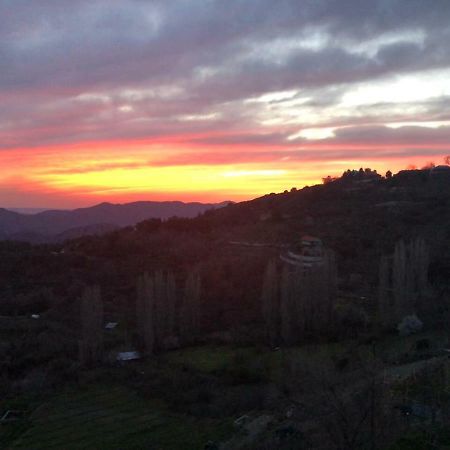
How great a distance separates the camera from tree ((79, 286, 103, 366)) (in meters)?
20.8

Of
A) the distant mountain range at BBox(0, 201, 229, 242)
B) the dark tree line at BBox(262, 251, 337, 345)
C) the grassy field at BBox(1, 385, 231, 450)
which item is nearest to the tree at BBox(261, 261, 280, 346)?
the dark tree line at BBox(262, 251, 337, 345)

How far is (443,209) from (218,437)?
34379 mm

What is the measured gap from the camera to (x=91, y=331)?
2148 cm

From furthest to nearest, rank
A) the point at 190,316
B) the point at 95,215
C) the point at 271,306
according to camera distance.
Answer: the point at 95,215
the point at 190,316
the point at 271,306

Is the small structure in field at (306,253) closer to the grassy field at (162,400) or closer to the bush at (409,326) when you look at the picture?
the bush at (409,326)

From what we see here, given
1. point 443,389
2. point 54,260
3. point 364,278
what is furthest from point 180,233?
point 443,389

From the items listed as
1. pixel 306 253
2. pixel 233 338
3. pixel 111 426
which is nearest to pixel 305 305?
pixel 233 338

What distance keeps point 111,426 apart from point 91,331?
6.62m

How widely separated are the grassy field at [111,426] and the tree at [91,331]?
2.94 m

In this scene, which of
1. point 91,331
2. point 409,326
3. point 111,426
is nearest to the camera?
point 111,426

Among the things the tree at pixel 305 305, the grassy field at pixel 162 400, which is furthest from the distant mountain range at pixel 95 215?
the grassy field at pixel 162 400

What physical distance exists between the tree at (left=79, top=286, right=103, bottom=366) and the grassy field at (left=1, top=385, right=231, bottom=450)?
294 centimetres

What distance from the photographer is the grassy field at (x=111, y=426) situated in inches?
554

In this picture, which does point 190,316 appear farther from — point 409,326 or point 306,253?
point 306,253
